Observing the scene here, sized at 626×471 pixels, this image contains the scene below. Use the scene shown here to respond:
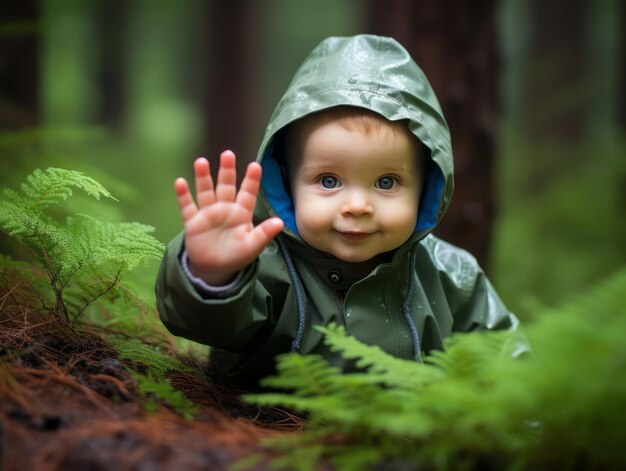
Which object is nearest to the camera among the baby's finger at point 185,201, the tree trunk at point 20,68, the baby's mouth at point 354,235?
the baby's finger at point 185,201

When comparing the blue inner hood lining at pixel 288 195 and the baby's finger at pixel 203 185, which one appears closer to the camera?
the baby's finger at pixel 203 185

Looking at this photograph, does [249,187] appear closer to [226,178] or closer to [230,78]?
[226,178]

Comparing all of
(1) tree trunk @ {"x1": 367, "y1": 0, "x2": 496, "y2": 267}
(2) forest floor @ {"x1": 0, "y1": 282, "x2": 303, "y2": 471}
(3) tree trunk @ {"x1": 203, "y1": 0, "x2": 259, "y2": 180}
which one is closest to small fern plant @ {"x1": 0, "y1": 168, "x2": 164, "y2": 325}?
(2) forest floor @ {"x1": 0, "y1": 282, "x2": 303, "y2": 471}

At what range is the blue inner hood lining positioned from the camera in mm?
3227

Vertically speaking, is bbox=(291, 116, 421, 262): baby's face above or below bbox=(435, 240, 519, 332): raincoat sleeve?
above

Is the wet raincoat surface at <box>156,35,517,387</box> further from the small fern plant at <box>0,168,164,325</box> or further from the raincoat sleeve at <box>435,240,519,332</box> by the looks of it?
the small fern plant at <box>0,168,164,325</box>

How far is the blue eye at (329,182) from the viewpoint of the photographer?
2.97 m

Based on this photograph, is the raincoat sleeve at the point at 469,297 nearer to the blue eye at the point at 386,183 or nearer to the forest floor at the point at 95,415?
the blue eye at the point at 386,183

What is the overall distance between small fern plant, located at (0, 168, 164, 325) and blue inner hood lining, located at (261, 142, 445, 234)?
0.59m

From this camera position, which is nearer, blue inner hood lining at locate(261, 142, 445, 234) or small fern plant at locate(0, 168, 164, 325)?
small fern plant at locate(0, 168, 164, 325)

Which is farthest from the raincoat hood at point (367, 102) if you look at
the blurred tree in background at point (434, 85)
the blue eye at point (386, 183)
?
the blurred tree in background at point (434, 85)

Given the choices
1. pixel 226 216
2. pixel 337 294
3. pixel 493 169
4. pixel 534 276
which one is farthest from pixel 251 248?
pixel 534 276

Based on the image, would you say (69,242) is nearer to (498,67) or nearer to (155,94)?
(498,67)

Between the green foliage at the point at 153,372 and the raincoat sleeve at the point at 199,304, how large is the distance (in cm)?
18
